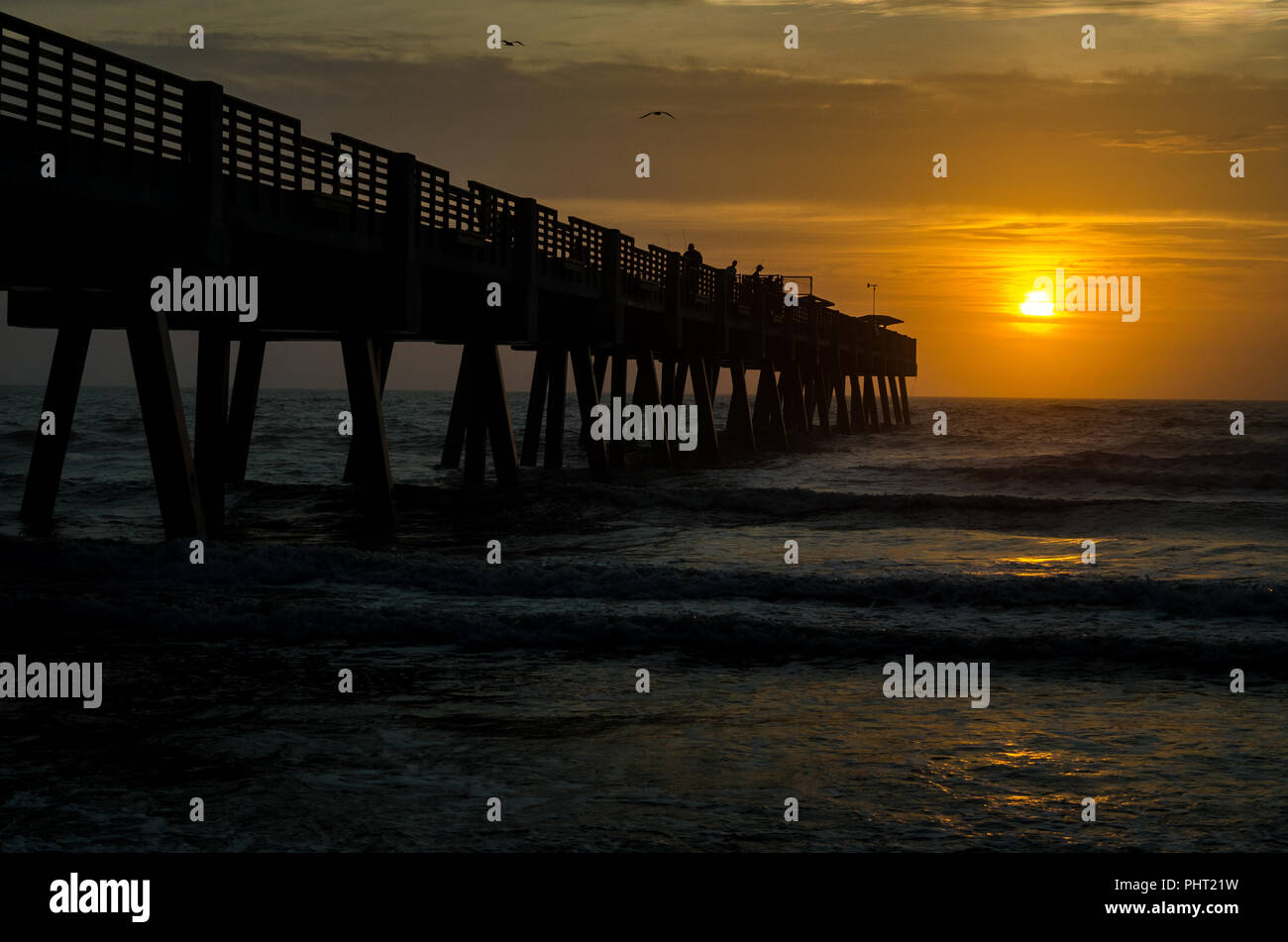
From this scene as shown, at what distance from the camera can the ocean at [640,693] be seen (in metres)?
6.25

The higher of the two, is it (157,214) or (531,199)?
(531,199)

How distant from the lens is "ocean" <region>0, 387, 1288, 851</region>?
625 centimetres

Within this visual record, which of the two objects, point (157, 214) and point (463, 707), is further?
point (157, 214)

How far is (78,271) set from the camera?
14.4 meters

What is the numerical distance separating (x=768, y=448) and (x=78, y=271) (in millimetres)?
36579

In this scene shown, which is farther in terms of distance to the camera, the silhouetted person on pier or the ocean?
the silhouetted person on pier

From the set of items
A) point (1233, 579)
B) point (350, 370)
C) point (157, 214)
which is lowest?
point (1233, 579)

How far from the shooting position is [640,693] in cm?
922

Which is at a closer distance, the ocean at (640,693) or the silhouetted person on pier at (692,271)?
the ocean at (640,693)

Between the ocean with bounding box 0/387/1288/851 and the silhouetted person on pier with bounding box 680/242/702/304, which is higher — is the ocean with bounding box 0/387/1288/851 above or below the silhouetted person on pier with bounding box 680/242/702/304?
below

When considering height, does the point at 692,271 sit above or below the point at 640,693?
above

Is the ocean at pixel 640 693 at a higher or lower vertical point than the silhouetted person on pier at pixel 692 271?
lower
